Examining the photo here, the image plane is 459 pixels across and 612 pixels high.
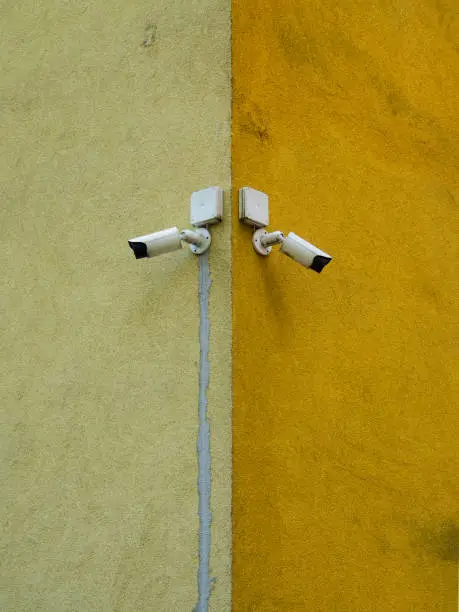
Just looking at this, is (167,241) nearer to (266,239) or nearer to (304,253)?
(266,239)

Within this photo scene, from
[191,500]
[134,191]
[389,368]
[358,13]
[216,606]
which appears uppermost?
[358,13]

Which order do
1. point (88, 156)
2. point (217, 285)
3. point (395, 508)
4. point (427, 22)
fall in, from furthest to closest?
point (427, 22) < point (88, 156) < point (395, 508) < point (217, 285)

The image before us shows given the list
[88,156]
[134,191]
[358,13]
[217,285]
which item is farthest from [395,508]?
[358,13]

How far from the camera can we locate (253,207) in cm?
438

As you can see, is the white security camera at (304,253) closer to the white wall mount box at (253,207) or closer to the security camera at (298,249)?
the security camera at (298,249)

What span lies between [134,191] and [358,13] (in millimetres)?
1927

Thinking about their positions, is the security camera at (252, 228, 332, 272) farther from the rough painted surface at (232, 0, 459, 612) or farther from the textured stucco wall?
the textured stucco wall

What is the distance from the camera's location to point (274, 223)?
456 centimetres

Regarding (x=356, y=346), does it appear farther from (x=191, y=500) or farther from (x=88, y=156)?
(x=88, y=156)

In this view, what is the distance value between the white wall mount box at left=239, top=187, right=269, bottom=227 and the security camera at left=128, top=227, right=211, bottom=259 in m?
0.21

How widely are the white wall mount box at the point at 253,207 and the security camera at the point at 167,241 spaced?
213 millimetres

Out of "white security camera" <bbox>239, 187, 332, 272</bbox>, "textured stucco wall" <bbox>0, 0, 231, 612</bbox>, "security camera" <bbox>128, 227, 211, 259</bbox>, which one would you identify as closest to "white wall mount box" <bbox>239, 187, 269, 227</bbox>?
"white security camera" <bbox>239, 187, 332, 272</bbox>

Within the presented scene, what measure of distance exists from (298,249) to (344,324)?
618 millimetres

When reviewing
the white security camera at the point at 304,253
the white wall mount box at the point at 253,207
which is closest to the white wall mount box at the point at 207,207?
the white wall mount box at the point at 253,207
